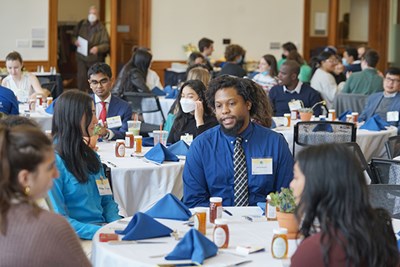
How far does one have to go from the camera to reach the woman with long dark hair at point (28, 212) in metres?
2.45

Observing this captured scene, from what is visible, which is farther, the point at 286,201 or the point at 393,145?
the point at 393,145

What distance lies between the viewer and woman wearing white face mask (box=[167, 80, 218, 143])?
245 inches

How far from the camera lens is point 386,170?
4969 millimetres

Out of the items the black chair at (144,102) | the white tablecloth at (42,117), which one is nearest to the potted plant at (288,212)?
the white tablecloth at (42,117)

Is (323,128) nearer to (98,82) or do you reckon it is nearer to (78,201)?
(98,82)

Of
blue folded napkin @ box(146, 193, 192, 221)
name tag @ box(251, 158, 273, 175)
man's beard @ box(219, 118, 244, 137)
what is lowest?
blue folded napkin @ box(146, 193, 192, 221)

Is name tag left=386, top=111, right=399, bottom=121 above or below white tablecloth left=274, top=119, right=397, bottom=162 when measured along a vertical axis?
above

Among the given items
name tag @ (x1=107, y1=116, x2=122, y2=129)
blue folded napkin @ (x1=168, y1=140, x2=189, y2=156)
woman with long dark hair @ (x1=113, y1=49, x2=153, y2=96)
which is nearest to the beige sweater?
blue folded napkin @ (x1=168, y1=140, x2=189, y2=156)

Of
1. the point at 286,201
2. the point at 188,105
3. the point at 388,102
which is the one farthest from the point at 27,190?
the point at 388,102

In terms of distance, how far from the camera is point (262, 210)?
408 cm

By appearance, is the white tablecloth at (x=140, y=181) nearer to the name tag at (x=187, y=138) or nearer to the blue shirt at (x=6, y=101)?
the name tag at (x=187, y=138)

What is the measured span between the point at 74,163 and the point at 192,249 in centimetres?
117

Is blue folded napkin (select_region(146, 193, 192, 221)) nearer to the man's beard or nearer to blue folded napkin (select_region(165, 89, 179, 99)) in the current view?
the man's beard

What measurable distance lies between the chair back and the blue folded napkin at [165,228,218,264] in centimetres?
725
